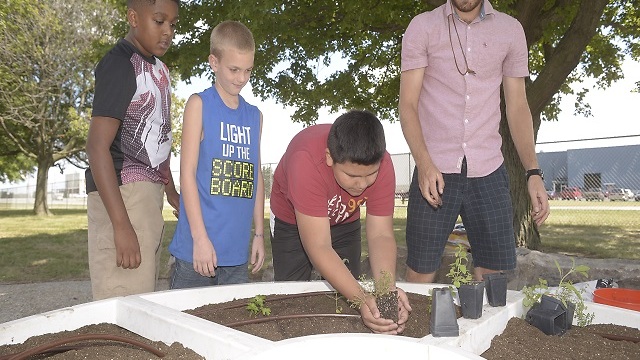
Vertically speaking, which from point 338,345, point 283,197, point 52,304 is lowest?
point 52,304

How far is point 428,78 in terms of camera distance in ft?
9.23

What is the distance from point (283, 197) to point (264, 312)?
1037mm

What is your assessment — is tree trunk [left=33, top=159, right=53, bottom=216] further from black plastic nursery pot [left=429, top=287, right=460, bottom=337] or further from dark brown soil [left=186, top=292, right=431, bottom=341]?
black plastic nursery pot [left=429, top=287, right=460, bottom=337]

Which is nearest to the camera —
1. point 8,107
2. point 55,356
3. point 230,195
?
point 55,356

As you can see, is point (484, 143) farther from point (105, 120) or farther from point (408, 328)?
point (105, 120)

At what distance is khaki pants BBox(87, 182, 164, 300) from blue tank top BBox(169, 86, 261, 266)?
0.17 meters

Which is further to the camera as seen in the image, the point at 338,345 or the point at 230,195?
the point at 230,195

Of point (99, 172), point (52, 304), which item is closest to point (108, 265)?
point (99, 172)

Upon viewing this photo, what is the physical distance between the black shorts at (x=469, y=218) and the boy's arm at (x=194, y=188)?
101 cm

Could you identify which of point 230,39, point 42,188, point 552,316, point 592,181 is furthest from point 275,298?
point 42,188

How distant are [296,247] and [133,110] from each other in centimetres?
117

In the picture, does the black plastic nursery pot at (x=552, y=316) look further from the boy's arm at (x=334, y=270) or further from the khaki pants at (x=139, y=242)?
the khaki pants at (x=139, y=242)

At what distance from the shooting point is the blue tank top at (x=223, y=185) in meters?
2.54

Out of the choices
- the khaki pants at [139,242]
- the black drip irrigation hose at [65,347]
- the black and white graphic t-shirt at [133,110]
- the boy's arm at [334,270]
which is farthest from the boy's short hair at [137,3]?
the black drip irrigation hose at [65,347]
